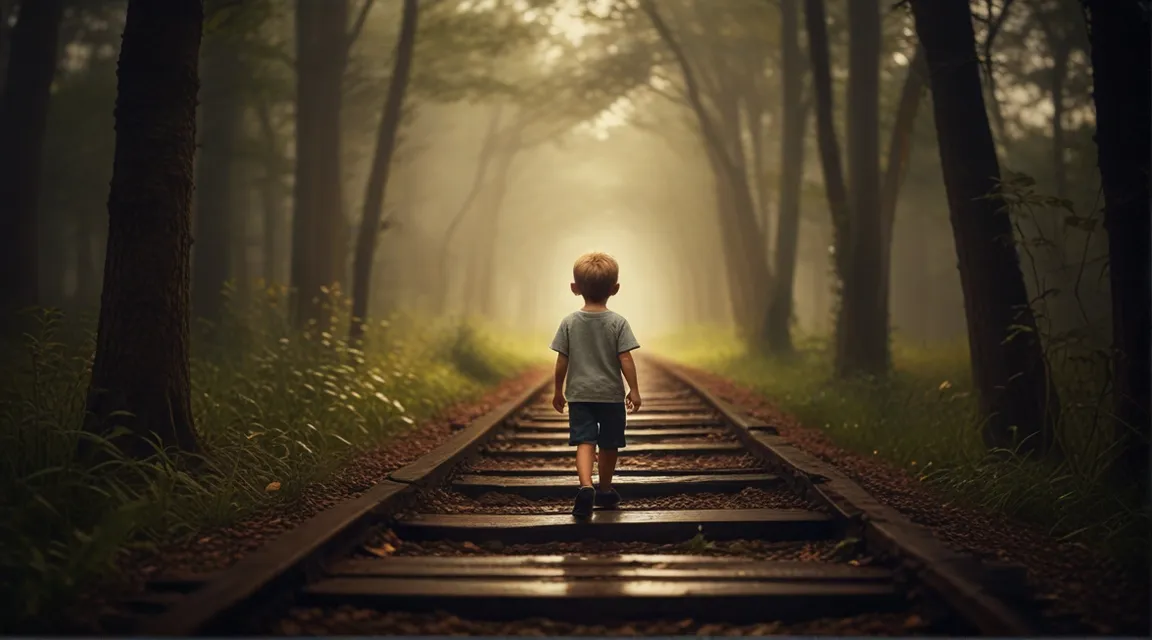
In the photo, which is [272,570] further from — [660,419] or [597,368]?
[660,419]

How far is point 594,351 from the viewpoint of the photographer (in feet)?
15.8

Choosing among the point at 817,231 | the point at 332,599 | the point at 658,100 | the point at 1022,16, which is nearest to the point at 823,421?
the point at 332,599

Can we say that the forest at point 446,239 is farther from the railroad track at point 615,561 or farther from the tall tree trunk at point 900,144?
the railroad track at point 615,561

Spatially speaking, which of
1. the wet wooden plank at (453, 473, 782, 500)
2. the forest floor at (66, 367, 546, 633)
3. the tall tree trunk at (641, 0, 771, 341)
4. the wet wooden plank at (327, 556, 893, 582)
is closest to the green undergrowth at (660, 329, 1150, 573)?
the wet wooden plank at (453, 473, 782, 500)

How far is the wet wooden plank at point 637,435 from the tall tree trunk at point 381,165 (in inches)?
202

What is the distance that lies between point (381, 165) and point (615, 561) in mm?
9764

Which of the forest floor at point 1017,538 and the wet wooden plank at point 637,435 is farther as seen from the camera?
the wet wooden plank at point 637,435

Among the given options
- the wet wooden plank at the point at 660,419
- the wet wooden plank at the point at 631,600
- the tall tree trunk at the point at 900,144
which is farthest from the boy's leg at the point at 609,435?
the tall tree trunk at the point at 900,144

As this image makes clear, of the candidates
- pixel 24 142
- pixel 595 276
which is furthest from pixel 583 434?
pixel 24 142

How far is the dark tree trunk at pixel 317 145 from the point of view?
12.2 metres

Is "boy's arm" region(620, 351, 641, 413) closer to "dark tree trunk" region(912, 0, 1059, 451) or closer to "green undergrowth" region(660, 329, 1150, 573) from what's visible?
"green undergrowth" region(660, 329, 1150, 573)

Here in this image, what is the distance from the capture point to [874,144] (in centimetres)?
1102

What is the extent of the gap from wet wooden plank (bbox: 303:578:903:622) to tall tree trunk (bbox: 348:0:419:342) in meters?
9.21

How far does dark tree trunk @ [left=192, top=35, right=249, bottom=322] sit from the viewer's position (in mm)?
14625
